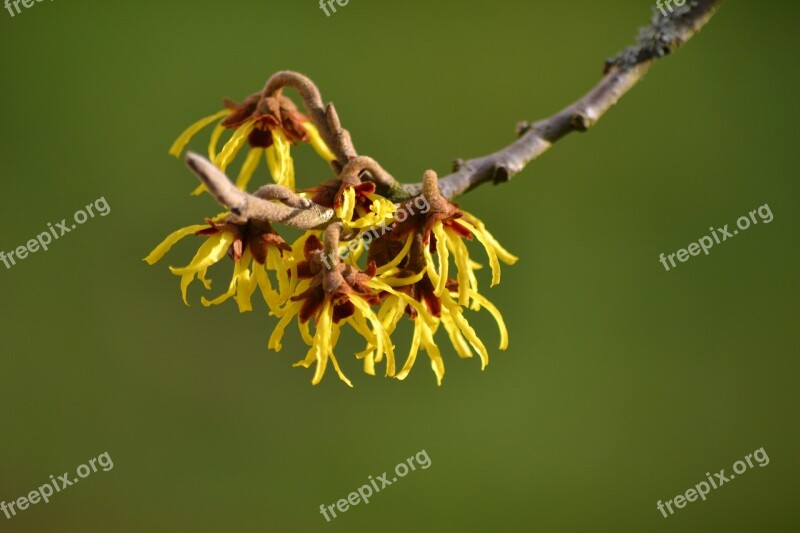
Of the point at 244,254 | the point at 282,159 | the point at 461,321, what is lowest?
the point at 461,321

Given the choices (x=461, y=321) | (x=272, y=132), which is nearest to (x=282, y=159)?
(x=272, y=132)

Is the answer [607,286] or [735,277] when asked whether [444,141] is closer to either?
[607,286]

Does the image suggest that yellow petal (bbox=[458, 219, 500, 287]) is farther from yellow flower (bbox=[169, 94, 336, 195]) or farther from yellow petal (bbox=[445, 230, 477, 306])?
yellow flower (bbox=[169, 94, 336, 195])

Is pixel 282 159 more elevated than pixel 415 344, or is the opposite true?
pixel 282 159

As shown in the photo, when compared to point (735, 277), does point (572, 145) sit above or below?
above

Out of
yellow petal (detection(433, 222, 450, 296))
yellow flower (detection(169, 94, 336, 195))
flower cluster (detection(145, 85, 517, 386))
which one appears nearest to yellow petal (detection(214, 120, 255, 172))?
yellow flower (detection(169, 94, 336, 195))

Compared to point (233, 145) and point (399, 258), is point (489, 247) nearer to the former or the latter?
point (399, 258)

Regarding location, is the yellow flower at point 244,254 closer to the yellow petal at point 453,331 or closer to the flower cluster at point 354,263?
the flower cluster at point 354,263

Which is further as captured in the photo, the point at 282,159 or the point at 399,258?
the point at 282,159

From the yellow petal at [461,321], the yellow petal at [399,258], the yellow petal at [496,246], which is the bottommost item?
the yellow petal at [461,321]

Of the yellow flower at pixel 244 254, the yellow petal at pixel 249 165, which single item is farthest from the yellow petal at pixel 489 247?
the yellow petal at pixel 249 165

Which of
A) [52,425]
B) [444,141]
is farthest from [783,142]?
[52,425]
